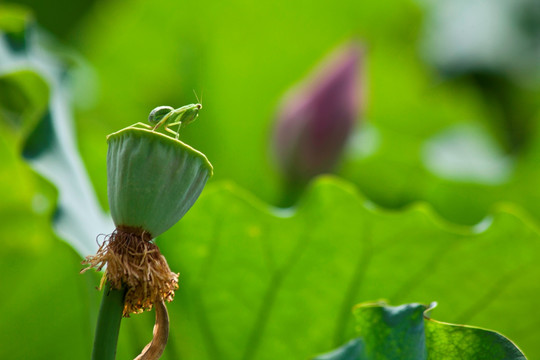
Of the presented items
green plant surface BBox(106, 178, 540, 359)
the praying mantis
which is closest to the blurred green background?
green plant surface BBox(106, 178, 540, 359)

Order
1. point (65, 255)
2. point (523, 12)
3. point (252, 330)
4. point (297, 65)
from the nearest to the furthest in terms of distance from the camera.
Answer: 1. point (252, 330)
2. point (65, 255)
3. point (297, 65)
4. point (523, 12)

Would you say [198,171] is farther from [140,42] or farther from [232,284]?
[140,42]

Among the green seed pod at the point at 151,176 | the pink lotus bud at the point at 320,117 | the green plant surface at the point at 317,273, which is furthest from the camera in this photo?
the pink lotus bud at the point at 320,117

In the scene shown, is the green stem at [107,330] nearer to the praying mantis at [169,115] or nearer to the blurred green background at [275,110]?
the praying mantis at [169,115]

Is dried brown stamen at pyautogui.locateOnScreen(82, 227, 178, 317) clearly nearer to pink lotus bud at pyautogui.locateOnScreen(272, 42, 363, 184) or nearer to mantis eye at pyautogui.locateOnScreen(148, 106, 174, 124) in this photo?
mantis eye at pyautogui.locateOnScreen(148, 106, 174, 124)

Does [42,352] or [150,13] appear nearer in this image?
[42,352]

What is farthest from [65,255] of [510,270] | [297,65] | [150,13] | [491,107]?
[491,107]

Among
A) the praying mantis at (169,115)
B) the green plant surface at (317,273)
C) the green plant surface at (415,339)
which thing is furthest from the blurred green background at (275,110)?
the praying mantis at (169,115)
